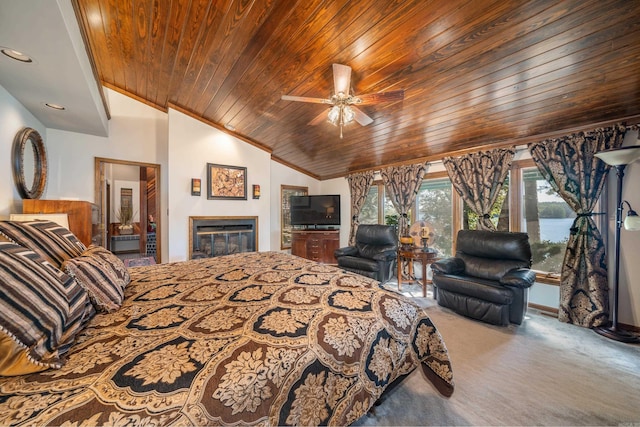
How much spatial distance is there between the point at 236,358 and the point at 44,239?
1498 millimetres

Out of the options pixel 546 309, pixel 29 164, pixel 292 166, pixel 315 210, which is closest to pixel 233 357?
pixel 29 164

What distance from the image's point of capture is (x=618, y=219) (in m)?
2.40

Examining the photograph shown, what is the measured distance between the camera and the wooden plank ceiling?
5.53 ft

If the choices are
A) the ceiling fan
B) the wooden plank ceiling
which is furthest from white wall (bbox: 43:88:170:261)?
the ceiling fan

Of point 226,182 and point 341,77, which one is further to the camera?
point 226,182

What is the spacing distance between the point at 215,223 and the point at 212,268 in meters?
2.71

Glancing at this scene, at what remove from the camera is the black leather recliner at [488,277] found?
2576 millimetres

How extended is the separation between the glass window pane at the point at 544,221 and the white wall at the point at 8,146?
6.03 metres

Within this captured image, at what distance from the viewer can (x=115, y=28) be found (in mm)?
2361

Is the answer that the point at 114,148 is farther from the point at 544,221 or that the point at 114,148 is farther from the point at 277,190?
the point at 544,221

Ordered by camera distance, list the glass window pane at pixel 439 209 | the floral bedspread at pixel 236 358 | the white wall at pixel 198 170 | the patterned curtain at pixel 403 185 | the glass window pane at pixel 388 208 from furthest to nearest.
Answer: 1. the glass window pane at pixel 388 208
2. the patterned curtain at pixel 403 185
3. the glass window pane at pixel 439 209
4. the white wall at pixel 198 170
5. the floral bedspread at pixel 236 358

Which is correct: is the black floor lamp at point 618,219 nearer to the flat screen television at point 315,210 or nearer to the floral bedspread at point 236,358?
the floral bedspread at point 236,358

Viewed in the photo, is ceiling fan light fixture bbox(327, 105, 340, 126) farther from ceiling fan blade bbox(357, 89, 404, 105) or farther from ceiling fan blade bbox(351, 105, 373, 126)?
ceiling fan blade bbox(357, 89, 404, 105)

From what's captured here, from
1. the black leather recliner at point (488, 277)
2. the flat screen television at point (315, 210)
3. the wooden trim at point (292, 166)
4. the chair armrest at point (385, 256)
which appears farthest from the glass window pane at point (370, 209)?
the black leather recliner at point (488, 277)
